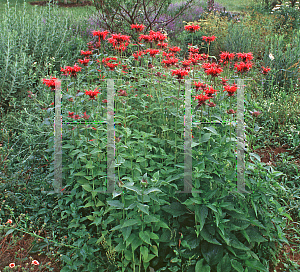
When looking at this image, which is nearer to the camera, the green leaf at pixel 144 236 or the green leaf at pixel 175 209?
the green leaf at pixel 144 236

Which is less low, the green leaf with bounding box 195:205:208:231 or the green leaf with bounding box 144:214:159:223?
the green leaf with bounding box 195:205:208:231

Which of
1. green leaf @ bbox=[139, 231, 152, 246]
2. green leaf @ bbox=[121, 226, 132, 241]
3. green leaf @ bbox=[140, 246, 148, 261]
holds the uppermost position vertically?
green leaf @ bbox=[121, 226, 132, 241]

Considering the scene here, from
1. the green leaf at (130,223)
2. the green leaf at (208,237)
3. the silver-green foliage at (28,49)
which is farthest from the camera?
the silver-green foliage at (28,49)

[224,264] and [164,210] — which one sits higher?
[164,210]

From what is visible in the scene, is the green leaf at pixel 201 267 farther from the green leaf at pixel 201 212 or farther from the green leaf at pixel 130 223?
the green leaf at pixel 130 223

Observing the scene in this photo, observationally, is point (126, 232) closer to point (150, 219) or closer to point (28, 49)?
point (150, 219)

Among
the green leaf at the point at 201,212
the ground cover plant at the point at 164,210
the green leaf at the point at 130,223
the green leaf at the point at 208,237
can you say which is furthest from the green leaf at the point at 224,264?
the green leaf at the point at 130,223

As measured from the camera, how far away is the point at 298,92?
4.54 meters

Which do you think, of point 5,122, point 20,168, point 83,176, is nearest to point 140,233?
point 83,176

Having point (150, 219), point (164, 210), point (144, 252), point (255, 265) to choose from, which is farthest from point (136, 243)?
point (255, 265)

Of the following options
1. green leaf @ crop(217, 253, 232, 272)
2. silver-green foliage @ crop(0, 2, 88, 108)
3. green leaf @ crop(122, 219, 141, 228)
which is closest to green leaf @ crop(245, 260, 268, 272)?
green leaf @ crop(217, 253, 232, 272)

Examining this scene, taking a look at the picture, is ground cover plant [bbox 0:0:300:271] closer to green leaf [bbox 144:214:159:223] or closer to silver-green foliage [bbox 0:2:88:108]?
green leaf [bbox 144:214:159:223]

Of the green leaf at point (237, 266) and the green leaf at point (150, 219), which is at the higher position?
the green leaf at point (150, 219)

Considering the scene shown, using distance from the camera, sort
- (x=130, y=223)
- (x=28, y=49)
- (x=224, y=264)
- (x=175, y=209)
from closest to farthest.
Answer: (x=130, y=223) < (x=224, y=264) < (x=175, y=209) < (x=28, y=49)
